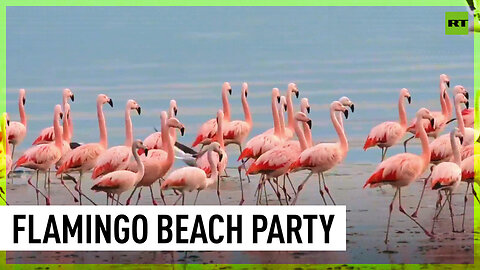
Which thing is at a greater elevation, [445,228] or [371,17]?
[371,17]

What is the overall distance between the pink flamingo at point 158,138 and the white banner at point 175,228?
0.37m

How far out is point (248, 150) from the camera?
8766 millimetres

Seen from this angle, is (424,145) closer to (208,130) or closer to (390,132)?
(390,132)

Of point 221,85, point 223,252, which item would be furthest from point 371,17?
point 223,252

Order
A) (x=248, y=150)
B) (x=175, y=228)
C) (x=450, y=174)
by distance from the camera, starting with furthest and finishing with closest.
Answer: (x=248, y=150), (x=175, y=228), (x=450, y=174)

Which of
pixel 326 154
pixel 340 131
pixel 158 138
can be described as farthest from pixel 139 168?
pixel 340 131

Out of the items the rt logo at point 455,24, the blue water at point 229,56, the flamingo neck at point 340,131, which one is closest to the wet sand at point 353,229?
the flamingo neck at point 340,131

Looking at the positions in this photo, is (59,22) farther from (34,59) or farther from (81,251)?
(81,251)

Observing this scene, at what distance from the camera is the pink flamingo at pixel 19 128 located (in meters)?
8.66

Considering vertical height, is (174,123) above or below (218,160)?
above

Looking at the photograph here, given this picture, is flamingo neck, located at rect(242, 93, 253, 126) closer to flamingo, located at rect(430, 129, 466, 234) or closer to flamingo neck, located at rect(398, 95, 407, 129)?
flamingo neck, located at rect(398, 95, 407, 129)

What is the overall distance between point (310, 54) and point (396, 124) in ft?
2.18

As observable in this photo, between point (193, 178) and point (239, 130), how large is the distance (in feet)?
1.43

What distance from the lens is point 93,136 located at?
876 centimetres
